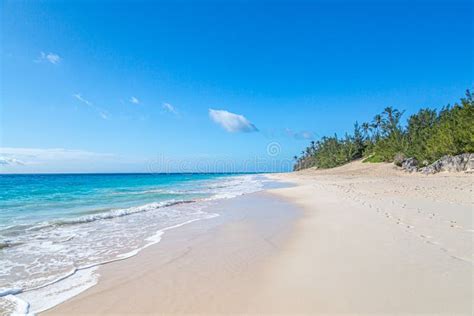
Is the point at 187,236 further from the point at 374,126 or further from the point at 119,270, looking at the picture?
the point at 374,126

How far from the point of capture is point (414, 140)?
4947 centimetres

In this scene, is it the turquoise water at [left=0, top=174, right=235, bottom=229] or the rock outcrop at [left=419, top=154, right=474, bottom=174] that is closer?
the turquoise water at [left=0, top=174, right=235, bottom=229]

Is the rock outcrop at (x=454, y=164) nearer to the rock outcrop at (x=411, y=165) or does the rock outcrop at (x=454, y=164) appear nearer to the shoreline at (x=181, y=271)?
the rock outcrop at (x=411, y=165)

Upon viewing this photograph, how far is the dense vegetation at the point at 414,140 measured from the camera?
34.1 m

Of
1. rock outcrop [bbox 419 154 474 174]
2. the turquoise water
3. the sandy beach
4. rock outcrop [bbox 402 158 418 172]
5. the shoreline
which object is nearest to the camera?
the sandy beach

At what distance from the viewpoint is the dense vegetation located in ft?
112

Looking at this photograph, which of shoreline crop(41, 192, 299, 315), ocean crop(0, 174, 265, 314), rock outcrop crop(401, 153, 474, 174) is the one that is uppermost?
rock outcrop crop(401, 153, 474, 174)

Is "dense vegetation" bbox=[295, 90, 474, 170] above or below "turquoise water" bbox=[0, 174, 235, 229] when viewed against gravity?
above

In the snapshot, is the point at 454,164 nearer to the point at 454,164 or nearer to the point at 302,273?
the point at 454,164

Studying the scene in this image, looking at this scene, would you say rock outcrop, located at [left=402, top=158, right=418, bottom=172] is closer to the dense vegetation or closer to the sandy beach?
the dense vegetation

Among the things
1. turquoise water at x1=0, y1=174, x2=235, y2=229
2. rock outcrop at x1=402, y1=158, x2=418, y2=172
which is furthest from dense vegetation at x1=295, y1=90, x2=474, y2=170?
turquoise water at x1=0, y1=174, x2=235, y2=229

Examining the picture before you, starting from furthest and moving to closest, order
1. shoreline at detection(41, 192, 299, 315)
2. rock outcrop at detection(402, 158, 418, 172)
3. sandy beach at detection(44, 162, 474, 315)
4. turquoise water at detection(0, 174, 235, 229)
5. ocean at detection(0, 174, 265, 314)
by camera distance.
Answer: rock outcrop at detection(402, 158, 418, 172)
turquoise water at detection(0, 174, 235, 229)
ocean at detection(0, 174, 265, 314)
shoreline at detection(41, 192, 299, 315)
sandy beach at detection(44, 162, 474, 315)

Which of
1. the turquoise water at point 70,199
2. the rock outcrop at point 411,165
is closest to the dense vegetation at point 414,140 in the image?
the rock outcrop at point 411,165

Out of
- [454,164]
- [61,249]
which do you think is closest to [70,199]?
[61,249]
